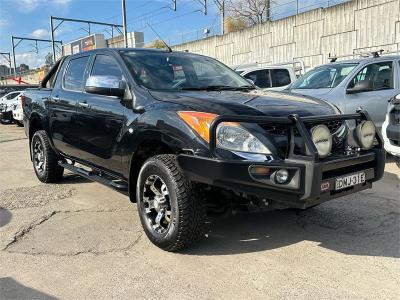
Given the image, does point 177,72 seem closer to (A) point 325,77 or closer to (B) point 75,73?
(B) point 75,73

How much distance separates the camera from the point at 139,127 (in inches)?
159

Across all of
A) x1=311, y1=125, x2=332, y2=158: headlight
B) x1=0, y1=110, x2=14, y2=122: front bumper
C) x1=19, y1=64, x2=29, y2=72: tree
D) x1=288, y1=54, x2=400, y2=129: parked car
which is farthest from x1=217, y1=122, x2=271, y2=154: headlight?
x1=19, y1=64, x2=29, y2=72: tree

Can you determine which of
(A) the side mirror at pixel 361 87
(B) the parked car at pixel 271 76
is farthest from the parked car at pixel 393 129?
(B) the parked car at pixel 271 76

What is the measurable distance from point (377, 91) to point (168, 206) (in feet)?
18.6

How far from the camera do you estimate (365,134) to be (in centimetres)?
383

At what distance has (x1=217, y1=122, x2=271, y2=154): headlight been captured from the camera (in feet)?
10.9

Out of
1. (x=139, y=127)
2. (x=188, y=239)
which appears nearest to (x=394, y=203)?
(x=188, y=239)

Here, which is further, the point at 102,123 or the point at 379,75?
the point at 379,75

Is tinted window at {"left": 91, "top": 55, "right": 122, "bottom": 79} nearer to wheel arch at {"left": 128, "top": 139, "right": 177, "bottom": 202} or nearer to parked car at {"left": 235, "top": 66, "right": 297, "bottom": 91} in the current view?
wheel arch at {"left": 128, "top": 139, "right": 177, "bottom": 202}

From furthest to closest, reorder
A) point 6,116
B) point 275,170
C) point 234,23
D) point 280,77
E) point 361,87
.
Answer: point 234,23
point 6,116
point 280,77
point 361,87
point 275,170

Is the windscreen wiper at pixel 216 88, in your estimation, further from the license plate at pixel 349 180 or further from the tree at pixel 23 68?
the tree at pixel 23 68

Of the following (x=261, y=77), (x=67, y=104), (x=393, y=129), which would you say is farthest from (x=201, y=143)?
(x=261, y=77)

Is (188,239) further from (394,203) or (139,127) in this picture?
(394,203)

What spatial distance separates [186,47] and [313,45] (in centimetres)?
1387
